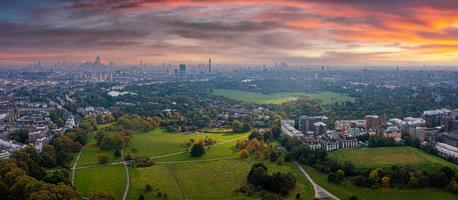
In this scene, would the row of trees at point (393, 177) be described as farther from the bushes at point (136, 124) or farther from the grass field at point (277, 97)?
the grass field at point (277, 97)

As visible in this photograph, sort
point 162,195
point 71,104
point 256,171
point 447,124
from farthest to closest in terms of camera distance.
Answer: point 71,104 → point 447,124 → point 256,171 → point 162,195

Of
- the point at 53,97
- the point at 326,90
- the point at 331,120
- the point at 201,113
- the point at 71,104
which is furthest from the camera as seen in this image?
the point at 326,90

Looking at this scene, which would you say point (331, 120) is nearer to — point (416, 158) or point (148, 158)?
point (416, 158)

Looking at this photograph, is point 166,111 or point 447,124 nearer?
point 447,124

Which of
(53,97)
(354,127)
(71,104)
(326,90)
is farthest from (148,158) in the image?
(326,90)

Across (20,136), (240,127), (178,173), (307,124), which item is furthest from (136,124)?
(178,173)

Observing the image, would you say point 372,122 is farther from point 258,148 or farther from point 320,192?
point 320,192
